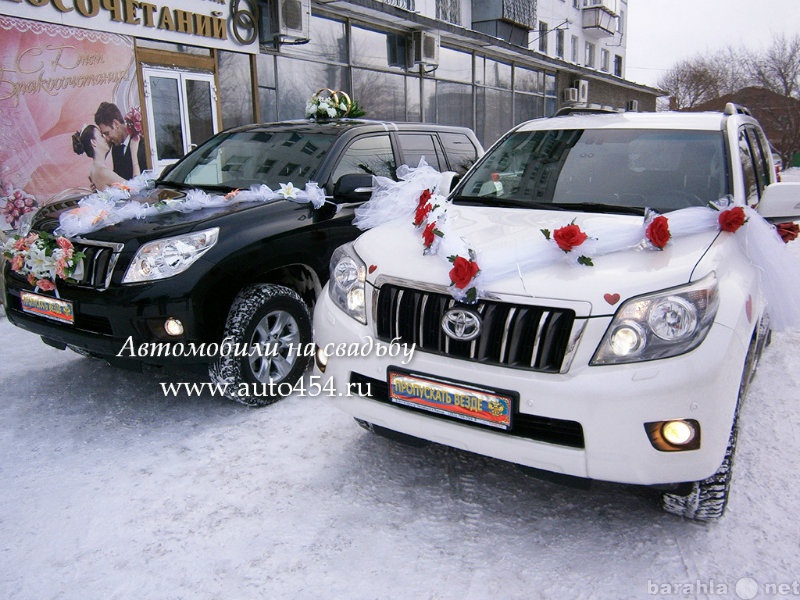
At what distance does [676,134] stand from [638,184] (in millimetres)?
472

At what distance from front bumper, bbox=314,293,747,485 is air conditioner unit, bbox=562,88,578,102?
24004mm

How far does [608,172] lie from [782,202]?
869mm

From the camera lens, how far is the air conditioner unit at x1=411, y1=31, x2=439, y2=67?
1496cm

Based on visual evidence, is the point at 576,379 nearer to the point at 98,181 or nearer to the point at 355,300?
the point at 355,300

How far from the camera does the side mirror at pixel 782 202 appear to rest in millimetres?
3176

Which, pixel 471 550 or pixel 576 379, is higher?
pixel 576 379

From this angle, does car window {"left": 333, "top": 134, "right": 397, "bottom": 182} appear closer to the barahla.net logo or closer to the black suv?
the black suv

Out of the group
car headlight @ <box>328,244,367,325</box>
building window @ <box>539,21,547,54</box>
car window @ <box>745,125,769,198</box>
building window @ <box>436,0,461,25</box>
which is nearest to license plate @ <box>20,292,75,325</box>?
car headlight @ <box>328,244,367,325</box>

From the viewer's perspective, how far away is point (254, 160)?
4770 millimetres

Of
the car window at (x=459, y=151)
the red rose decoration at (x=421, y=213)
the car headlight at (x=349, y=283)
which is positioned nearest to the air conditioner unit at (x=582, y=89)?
the car window at (x=459, y=151)

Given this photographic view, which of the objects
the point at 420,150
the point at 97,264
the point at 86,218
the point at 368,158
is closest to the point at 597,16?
the point at 420,150

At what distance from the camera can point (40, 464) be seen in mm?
3205

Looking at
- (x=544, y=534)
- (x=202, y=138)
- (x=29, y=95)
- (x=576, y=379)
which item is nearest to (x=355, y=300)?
(x=576, y=379)

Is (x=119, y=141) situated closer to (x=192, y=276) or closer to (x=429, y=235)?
(x=192, y=276)
